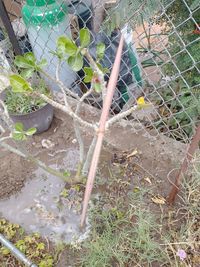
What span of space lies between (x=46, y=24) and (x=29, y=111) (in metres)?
0.68

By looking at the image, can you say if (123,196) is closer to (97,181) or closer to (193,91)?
(97,181)

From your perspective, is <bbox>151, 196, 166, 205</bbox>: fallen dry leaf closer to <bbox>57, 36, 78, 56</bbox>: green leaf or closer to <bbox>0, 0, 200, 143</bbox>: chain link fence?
<bbox>0, 0, 200, 143</bbox>: chain link fence

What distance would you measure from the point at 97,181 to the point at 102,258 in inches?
16.3

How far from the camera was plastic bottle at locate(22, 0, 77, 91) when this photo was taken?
2.28 metres

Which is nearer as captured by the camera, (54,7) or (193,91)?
(193,91)

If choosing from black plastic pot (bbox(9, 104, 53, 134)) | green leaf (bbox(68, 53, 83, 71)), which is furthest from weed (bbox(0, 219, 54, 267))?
green leaf (bbox(68, 53, 83, 71))

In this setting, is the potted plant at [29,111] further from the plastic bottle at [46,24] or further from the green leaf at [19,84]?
the green leaf at [19,84]

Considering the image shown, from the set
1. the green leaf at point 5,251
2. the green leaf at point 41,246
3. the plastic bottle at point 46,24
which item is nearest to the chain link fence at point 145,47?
the plastic bottle at point 46,24

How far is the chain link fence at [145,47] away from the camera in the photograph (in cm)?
163

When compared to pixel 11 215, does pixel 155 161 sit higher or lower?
lower

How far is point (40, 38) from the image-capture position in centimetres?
246

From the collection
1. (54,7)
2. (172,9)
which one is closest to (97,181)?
(172,9)

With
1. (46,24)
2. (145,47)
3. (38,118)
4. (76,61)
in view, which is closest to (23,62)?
(76,61)

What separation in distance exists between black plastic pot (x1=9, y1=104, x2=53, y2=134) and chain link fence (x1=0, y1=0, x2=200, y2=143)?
458 millimetres
